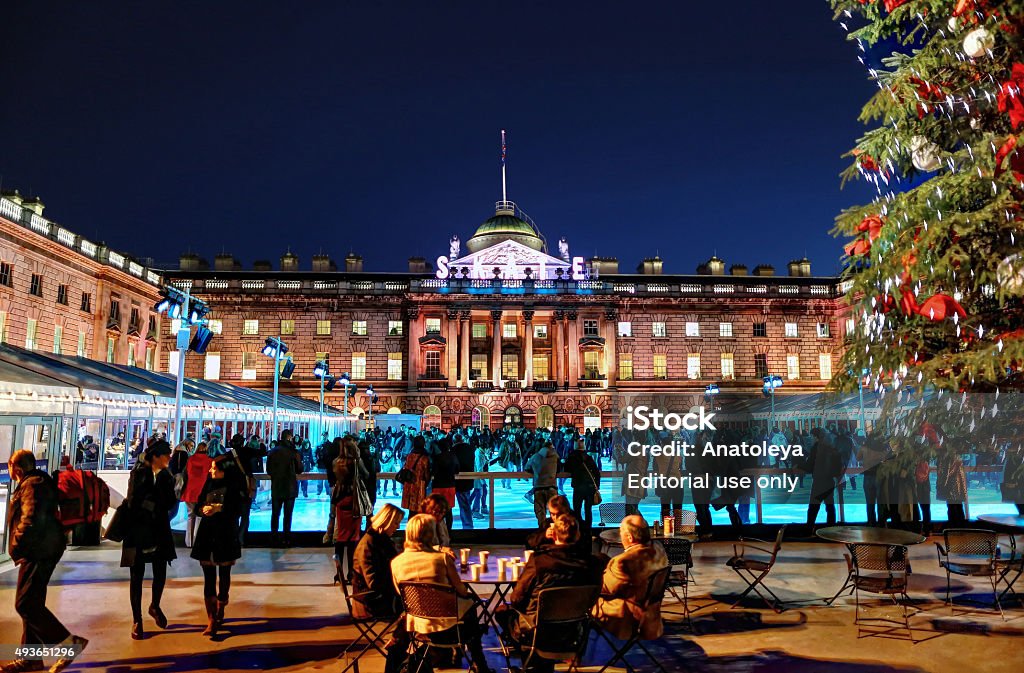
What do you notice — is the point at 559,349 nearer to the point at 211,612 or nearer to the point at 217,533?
the point at 217,533

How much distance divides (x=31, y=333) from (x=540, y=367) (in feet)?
112

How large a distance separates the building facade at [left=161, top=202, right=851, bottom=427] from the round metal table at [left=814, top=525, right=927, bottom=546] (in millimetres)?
43442

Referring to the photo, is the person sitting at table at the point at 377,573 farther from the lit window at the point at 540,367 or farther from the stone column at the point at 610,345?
the lit window at the point at 540,367

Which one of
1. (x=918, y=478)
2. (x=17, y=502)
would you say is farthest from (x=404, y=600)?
(x=918, y=478)

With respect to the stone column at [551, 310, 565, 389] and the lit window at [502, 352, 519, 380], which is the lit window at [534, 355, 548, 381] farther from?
the lit window at [502, 352, 519, 380]

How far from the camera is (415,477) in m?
9.98

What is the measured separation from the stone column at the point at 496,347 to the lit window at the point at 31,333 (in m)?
29.8

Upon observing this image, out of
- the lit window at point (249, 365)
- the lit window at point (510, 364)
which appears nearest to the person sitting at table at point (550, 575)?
Answer: the lit window at point (510, 364)

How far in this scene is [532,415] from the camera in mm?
53219

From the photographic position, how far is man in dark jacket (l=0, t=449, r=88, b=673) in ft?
18.7

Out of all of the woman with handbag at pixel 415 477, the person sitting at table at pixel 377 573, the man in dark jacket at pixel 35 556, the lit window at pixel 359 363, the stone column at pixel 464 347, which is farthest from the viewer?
the lit window at pixel 359 363

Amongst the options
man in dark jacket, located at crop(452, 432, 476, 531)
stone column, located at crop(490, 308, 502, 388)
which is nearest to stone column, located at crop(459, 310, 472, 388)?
stone column, located at crop(490, 308, 502, 388)

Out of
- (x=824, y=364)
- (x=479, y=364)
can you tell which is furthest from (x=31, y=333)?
(x=824, y=364)

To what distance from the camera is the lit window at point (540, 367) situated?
56.1 m
